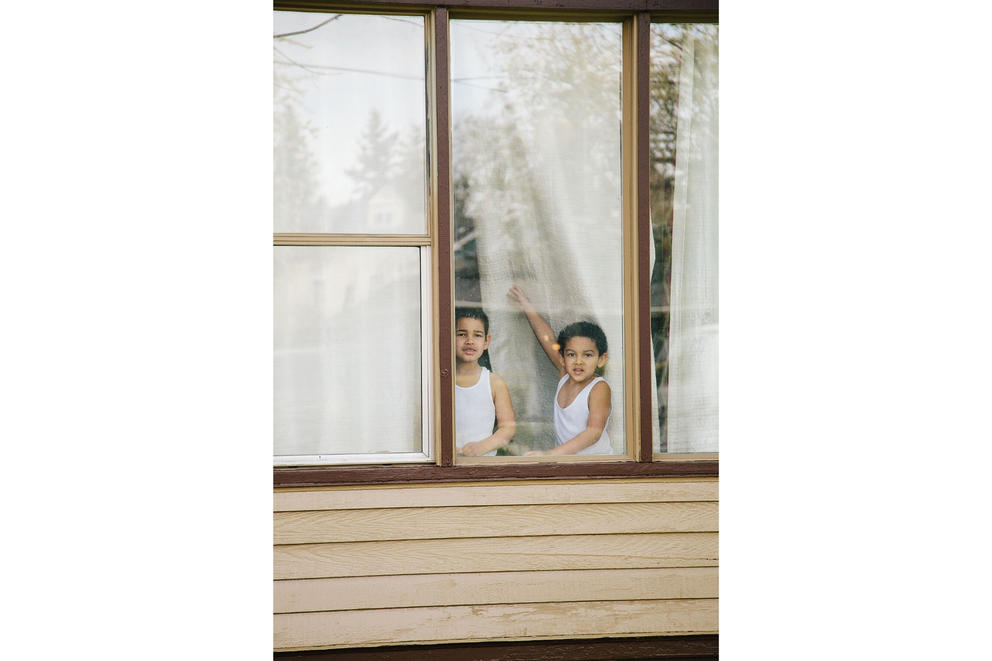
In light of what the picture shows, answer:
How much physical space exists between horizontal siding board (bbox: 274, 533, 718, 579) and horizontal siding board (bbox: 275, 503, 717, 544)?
32 millimetres

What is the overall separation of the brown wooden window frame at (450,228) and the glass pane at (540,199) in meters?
0.06

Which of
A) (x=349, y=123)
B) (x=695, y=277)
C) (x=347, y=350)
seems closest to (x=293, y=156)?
(x=349, y=123)

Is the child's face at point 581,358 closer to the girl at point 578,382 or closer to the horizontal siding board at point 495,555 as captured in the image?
the girl at point 578,382

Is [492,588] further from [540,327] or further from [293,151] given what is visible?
[293,151]

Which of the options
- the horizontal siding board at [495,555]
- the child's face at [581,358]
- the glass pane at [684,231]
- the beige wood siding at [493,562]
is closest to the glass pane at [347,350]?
the beige wood siding at [493,562]

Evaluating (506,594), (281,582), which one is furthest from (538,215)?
(281,582)

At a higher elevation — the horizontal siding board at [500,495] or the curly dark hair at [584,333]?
the curly dark hair at [584,333]

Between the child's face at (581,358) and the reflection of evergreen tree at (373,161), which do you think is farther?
the child's face at (581,358)

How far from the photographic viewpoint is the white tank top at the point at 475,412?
10.4ft

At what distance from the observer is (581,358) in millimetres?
3240

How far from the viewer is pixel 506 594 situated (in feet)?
10.2

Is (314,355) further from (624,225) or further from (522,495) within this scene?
(624,225)
